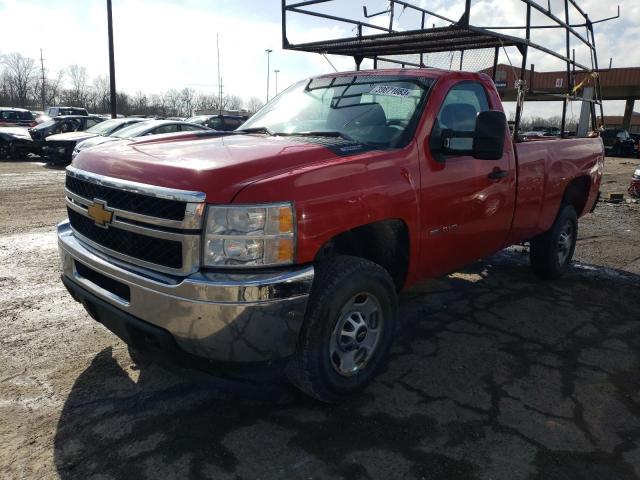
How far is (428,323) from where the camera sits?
436cm

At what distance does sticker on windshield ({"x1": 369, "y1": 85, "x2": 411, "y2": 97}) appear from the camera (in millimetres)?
3584

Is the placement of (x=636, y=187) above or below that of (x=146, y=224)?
below

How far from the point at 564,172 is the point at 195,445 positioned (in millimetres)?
4336

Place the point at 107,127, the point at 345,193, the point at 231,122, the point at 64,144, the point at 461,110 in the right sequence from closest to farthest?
the point at 345,193
the point at 461,110
the point at 107,127
the point at 64,144
the point at 231,122

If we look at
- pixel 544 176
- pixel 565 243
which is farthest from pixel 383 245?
pixel 565 243

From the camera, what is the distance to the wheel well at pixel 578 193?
558cm

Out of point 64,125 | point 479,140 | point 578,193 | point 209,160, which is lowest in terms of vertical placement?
point 578,193

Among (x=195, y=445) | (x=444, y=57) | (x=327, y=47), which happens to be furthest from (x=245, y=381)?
(x=444, y=57)

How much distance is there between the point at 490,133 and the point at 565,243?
3.14 meters

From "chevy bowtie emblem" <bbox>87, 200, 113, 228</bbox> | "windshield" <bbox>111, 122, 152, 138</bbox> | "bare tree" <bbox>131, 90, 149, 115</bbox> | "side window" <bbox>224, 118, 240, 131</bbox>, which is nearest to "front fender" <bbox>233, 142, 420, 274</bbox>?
"chevy bowtie emblem" <bbox>87, 200, 113, 228</bbox>

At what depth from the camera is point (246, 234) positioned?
2369 millimetres

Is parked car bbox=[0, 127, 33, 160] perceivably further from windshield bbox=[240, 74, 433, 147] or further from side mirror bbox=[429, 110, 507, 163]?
side mirror bbox=[429, 110, 507, 163]

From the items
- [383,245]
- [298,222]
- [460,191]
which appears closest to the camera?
[298,222]

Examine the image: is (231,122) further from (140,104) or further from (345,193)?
(140,104)
